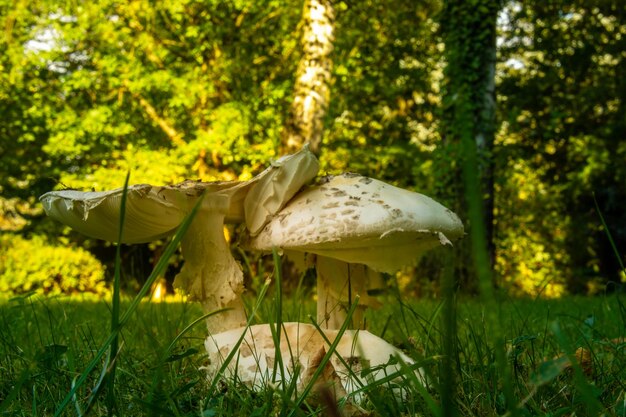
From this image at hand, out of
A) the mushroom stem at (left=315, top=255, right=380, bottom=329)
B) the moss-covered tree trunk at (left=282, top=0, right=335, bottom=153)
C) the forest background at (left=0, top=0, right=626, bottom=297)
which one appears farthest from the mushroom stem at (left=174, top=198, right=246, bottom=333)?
the forest background at (left=0, top=0, right=626, bottom=297)

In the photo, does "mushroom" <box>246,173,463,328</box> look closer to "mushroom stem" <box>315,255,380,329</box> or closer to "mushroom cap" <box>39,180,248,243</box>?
"mushroom stem" <box>315,255,380,329</box>

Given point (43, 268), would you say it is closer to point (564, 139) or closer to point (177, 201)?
point (564, 139)

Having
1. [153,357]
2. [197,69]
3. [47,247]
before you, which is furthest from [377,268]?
[47,247]

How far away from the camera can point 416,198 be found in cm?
196

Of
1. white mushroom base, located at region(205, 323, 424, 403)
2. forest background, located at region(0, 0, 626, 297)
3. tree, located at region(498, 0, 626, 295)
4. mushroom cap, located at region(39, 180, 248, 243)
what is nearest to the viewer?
white mushroom base, located at region(205, 323, 424, 403)

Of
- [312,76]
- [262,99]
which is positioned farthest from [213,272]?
[262,99]

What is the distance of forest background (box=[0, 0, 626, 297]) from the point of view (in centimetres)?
1233

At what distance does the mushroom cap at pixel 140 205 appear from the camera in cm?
184

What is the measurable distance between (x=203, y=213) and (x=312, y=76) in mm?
6341

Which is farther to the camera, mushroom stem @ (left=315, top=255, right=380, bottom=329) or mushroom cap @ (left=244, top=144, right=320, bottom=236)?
mushroom stem @ (left=315, top=255, right=380, bottom=329)

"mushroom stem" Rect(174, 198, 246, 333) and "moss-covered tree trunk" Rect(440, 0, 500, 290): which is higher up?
"moss-covered tree trunk" Rect(440, 0, 500, 290)

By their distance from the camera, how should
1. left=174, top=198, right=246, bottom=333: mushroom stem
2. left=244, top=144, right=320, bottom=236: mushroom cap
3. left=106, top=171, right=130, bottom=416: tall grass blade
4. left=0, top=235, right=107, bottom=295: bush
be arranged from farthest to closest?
left=0, top=235, right=107, bottom=295: bush → left=174, top=198, right=246, bottom=333: mushroom stem → left=244, top=144, right=320, bottom=236: mushroom cap → left=106, top=171, right=130, bottom=416: tall grass blade

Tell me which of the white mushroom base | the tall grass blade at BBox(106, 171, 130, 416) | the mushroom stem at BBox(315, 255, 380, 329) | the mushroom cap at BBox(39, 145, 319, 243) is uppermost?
the mushroom cap at BBox(39, 145, 319, 243)

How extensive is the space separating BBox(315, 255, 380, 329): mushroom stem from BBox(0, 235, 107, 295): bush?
39.4 ft
